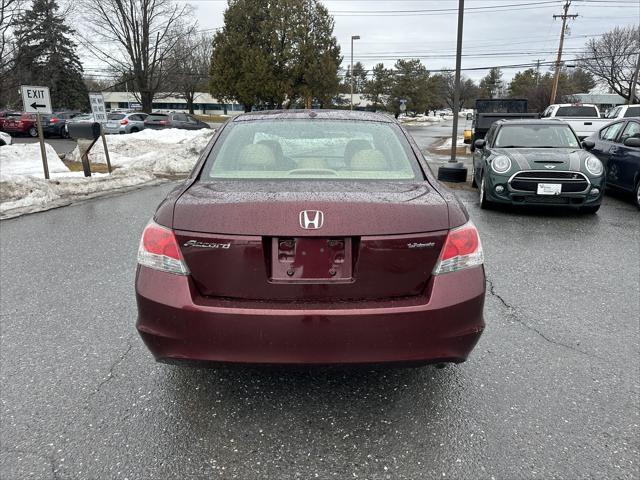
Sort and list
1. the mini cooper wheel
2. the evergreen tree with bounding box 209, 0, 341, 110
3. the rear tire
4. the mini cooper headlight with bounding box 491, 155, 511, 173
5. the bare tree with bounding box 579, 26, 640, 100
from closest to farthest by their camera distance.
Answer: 1. the mini cooper headlight with bounding box 491, 155, 511, 173
2. the rear tire
3. the mini cooper wheel
4. the evergreen tree with bounding box 209, 0, 341, 110
5. the bare tree with bounding box 579, 26, 640, 100

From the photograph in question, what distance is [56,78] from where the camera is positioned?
4619 cm

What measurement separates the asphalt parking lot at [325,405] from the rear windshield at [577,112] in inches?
686

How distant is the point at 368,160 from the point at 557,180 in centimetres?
550

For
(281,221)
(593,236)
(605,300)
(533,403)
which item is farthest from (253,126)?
(593,236)

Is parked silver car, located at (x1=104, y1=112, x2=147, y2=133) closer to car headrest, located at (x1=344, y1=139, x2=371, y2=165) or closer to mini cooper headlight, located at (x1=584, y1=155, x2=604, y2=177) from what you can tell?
mini cooper headlight, located at (x1=584, y1=155, x2=604, y2=177)

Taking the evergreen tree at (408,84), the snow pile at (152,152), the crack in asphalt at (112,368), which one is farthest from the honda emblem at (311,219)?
the evergreen tree at (408,84)

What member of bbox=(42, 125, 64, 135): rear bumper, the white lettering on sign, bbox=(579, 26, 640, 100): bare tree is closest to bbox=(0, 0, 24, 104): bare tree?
bbox=(42, 125, 64, 135): rear bumper

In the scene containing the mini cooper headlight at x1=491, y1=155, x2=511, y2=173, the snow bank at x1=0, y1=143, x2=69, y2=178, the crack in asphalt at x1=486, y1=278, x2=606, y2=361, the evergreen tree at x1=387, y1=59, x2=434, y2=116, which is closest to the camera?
the crack in asphalt at x1=486, y1=278, x2=606, y2=361

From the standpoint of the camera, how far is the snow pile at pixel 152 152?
45.4 ft

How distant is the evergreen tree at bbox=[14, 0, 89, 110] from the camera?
3766cm

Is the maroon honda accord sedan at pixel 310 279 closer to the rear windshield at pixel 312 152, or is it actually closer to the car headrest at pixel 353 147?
the rear windshield at pixel 312 152

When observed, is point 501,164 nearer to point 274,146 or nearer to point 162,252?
point 274,146

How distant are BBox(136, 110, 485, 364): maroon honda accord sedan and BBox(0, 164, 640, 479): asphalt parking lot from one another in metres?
0.21

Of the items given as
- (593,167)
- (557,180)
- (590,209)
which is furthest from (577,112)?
(557,180)
